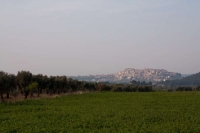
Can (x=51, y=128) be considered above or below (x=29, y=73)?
below

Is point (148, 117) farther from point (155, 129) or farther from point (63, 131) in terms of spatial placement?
point (63, 131)

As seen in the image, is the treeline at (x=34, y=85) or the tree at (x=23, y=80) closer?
the treeline at (x=34, y=85)

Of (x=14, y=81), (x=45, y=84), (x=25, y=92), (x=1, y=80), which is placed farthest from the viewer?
(x=45, y=84)

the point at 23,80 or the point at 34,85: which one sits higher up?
the point at 23,80

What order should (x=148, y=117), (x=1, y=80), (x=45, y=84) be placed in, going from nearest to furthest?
(x=148, y=117) → (x=1, y=80) → (x=45, y=84)

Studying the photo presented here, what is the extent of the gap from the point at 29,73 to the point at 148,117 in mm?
43648

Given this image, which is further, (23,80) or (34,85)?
(23,80)

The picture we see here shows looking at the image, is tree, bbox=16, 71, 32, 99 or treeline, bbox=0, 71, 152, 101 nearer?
treeline, bbox=0, 71, 152, 101

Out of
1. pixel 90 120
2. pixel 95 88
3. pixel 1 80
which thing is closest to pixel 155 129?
pixel 90 120

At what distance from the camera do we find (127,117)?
2619 centimetres

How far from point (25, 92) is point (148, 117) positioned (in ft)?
135

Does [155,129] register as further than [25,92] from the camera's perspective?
No

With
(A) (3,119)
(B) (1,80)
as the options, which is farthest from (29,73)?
(A) (3,119)

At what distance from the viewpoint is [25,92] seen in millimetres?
61406
